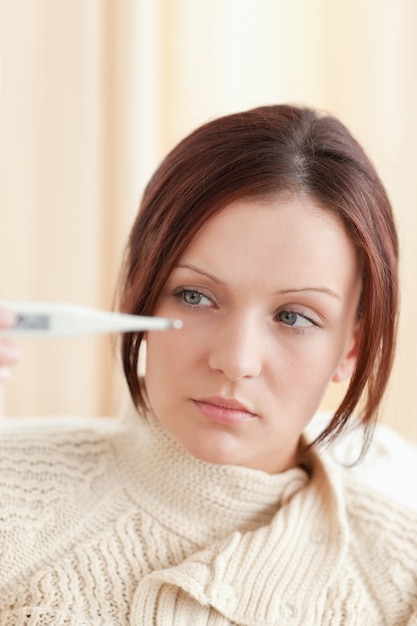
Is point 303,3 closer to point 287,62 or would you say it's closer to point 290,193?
point 287,62

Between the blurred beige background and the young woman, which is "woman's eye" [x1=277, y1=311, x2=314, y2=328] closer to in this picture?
the young woman

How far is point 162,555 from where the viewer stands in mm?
1054

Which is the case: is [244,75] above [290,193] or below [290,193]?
above

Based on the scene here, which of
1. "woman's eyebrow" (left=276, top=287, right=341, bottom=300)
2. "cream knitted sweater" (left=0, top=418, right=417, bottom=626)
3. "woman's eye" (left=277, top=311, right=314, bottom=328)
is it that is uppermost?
"woman's eyebrow" (left=276, top=287, right=341, bottom=300)

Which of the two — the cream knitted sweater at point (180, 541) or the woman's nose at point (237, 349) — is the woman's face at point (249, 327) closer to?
the woman's nose at point (237, 349)

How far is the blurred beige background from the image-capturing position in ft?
5.72

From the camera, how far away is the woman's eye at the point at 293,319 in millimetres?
992

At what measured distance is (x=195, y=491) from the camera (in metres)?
1.07

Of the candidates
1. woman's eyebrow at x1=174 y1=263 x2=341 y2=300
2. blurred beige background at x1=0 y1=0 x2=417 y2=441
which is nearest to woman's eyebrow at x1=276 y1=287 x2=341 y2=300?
woman's eyebrow at x1=174 y1=263 x2=341 y2=300

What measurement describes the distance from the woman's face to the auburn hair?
2 centimetres

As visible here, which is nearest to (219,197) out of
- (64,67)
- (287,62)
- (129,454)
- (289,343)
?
(289,343)

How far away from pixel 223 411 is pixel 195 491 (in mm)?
163

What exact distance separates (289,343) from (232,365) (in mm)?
101

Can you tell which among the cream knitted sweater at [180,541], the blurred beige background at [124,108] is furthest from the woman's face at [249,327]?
the blurred beige background at [124,108]
